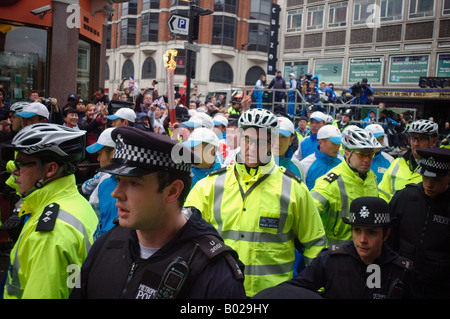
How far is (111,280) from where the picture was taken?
76.7 inches

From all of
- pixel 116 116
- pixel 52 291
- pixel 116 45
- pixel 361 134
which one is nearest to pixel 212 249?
pixel 52 291

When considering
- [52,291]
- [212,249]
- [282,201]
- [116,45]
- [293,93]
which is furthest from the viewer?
[116,45]

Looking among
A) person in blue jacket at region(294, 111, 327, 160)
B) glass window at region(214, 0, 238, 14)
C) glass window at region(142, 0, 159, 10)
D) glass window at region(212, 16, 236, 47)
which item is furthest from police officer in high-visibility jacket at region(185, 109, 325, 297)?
glass window at region(142, 0, 159, 10)

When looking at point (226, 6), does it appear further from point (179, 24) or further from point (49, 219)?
point (49, 219)

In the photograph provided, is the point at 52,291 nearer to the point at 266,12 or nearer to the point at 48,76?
the point at 48,76

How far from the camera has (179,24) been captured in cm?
1080

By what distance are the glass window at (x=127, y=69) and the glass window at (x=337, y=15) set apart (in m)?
29.8

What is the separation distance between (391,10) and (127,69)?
36.2m

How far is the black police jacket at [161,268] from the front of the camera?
1797mm

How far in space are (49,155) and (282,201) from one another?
1797mm

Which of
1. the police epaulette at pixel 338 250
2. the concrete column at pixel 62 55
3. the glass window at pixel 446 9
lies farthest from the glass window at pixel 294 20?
the police epaulette at pixel 338 250

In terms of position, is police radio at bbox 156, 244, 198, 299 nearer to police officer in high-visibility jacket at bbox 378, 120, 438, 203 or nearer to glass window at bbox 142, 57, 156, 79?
police officer in high-visibility jacket at bbox 378, 120, 438, 203

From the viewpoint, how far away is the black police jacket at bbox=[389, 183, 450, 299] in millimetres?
3518

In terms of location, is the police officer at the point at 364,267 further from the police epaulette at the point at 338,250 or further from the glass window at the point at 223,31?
the glass window at the point at 223,31
